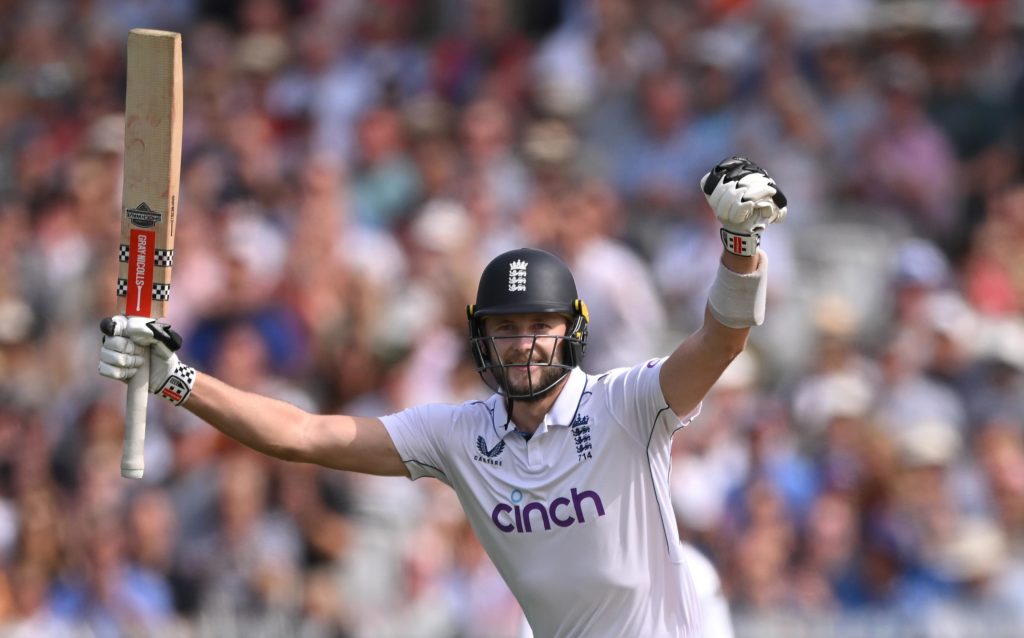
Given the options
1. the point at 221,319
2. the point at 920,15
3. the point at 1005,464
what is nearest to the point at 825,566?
the point at 1005,464

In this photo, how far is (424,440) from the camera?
6.22 meters

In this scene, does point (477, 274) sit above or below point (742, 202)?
above

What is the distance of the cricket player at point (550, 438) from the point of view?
573cm

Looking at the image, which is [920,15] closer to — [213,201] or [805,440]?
[805,440]

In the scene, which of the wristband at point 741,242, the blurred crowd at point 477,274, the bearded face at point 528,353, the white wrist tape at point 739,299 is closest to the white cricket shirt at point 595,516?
the bearded face at point 528,353

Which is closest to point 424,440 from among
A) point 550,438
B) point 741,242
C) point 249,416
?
point 550,438

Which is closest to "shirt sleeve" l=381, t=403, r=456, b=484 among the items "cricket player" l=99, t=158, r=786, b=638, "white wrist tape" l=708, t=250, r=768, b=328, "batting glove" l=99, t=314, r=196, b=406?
"cricket player" l=99, t=158, r=786, b=638

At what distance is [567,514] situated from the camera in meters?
5.77

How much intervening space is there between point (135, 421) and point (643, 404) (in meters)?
1.74

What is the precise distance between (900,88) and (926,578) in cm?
381

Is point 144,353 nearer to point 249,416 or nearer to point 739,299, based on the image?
point 249,416

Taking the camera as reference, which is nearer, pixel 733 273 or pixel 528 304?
pixel 733 273

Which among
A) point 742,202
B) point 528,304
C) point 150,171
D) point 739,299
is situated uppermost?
point 150,171

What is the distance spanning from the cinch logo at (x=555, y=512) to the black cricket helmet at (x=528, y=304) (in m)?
0.39
